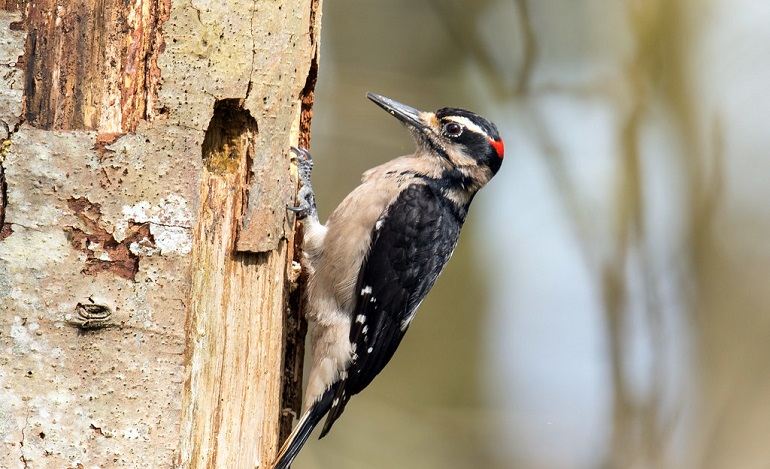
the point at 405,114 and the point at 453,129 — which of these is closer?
the point at 453,129

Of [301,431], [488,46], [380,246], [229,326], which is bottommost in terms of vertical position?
[301,431]

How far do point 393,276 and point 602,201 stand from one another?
325 centimetres

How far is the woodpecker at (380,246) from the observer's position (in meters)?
3.92

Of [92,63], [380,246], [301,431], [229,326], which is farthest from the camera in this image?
[380,246]

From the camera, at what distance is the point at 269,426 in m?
3.17

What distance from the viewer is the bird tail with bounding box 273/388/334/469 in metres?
3.31

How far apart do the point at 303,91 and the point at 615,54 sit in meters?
4.55

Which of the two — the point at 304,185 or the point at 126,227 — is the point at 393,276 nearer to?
the point at 304,185

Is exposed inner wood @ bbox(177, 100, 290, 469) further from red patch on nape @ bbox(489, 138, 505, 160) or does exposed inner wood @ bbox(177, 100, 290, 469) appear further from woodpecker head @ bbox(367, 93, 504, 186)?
red patch on nape @ bbox(489, 138, 505, 160)

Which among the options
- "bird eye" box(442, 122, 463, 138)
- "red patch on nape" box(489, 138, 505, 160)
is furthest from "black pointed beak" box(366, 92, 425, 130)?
"red patch on nape" box(489, 138, 505, 160)

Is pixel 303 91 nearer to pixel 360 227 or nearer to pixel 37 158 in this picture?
pixel 360 227

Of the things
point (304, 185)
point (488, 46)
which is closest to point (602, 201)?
point (488, 46)

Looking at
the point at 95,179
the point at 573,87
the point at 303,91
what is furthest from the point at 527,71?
the point at 95,179

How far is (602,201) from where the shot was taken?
22.3ft
